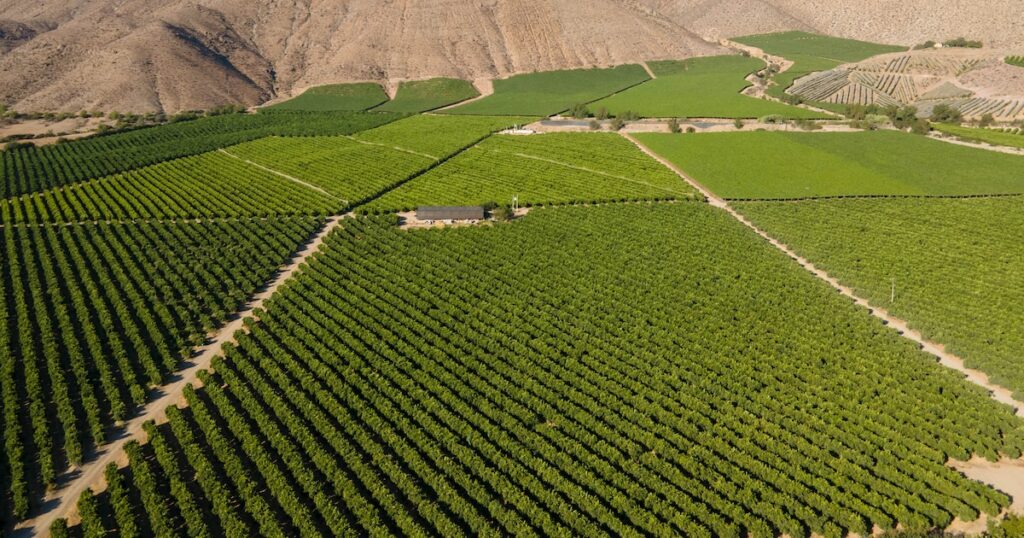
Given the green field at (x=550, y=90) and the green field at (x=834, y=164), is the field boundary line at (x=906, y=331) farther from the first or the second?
the green field at (x=550, y=90)

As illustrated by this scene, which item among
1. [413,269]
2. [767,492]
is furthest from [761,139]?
[767,492]

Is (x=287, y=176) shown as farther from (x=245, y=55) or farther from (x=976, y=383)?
(x=245, y=55)

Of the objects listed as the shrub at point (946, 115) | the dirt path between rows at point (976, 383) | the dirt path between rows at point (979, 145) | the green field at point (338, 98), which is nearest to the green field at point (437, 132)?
the green field at point (338, 98)

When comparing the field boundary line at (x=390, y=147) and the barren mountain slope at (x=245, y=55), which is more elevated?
the barren mountain slope at (x=245, y=55)

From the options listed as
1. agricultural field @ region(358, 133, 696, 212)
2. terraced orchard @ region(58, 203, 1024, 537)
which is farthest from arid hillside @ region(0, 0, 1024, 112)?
terraced orchard @ region(58, 203, 1024, 537)

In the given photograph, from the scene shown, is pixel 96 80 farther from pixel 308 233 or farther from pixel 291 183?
pixel 308 233

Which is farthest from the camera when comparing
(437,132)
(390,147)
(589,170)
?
(437,132)

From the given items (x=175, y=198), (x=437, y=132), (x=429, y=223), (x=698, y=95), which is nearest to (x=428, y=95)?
(x=437, y=132)
